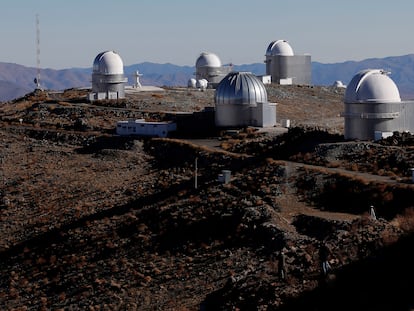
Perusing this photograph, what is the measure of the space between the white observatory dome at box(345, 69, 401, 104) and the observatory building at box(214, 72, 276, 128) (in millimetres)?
7204

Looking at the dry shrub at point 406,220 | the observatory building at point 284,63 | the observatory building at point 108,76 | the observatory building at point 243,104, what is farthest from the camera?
the observatory building at point 284,63

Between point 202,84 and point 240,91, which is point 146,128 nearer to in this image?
point 240,91

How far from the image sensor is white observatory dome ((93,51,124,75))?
195 ft

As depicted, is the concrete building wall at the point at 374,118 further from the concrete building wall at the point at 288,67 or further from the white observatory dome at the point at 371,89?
the concrete building wall at the point at 288,67

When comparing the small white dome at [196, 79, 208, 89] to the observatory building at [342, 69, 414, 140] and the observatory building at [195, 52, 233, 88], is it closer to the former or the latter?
the observatory building at [195, 52, 233, 88]

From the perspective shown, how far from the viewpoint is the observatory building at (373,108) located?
38.1 metres

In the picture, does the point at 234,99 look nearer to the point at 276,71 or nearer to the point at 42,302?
the point at 42,302

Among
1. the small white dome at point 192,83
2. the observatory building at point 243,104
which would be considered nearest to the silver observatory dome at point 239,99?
the observatory building at point 243,104

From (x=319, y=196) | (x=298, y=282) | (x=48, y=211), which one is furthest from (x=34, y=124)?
(x=298, y=282)

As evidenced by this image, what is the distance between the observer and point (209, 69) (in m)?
74.9

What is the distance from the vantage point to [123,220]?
32844mm

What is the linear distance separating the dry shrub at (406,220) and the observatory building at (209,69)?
157 ft

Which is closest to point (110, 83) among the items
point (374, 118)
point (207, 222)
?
point (374, 118)

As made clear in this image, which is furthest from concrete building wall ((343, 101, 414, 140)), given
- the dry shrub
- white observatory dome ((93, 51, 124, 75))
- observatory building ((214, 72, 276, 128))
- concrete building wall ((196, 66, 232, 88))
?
concrete building wall ((196, 66, 232, 88))
